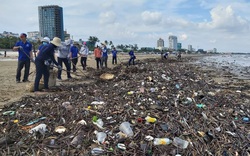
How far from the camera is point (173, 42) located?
195 m

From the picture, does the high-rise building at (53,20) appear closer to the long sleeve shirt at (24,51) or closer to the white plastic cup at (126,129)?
the long sleeve shirt at (24,51)

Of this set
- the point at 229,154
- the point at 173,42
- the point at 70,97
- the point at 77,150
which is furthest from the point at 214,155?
the point at 173,42

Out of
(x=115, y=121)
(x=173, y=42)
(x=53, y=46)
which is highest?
(x=173, y=42)

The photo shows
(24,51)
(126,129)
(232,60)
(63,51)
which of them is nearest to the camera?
(126,129)

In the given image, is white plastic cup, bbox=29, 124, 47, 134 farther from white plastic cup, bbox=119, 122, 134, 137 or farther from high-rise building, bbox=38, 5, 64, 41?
high-rise building, bbox=38, 5, 64, 41

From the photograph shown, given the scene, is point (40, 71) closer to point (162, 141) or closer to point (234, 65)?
point (162, 141)

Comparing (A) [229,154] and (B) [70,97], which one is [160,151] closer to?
(A) [229,154]

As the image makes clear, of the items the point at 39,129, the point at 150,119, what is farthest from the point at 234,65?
the point at 39,129

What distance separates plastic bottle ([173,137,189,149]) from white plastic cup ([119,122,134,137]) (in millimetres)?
655

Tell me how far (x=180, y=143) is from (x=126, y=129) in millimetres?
849

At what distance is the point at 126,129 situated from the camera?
12.6 feet

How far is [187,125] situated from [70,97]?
3.25 metres

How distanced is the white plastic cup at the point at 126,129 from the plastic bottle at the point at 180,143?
2.15 feet

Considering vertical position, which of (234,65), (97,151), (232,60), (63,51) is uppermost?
(63,51)
